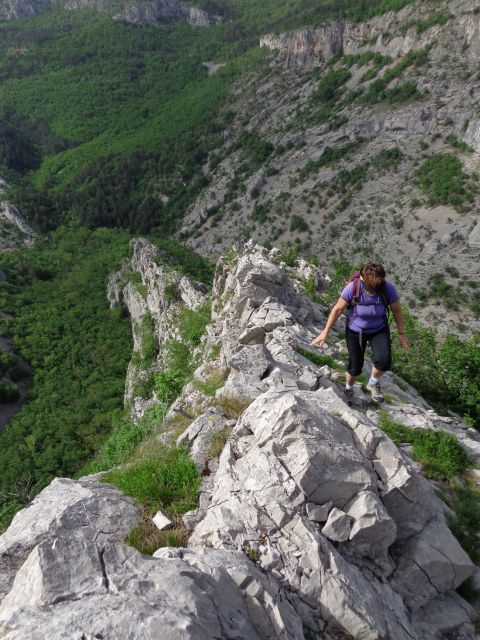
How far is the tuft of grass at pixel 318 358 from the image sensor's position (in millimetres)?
11345

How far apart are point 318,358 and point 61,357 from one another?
5629 centimetres

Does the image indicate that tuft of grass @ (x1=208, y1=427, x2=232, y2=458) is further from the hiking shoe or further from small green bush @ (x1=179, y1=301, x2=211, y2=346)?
small green bush @ (x1=179, y1=301, x2=211, y2=346)

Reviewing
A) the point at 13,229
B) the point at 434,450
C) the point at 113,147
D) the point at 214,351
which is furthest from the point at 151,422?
the point at 113,147

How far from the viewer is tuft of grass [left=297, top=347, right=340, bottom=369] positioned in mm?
11345

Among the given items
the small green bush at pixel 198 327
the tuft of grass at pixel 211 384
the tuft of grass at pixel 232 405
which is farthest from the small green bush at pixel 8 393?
the tuft of grass at pixel 232 405

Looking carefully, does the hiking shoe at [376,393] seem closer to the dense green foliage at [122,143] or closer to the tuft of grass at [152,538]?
the tuft of grass at [152,538]

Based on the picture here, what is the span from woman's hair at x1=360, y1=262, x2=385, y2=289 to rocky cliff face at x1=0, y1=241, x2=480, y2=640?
7.59 feet

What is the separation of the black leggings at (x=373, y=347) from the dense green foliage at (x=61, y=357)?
20171 mm

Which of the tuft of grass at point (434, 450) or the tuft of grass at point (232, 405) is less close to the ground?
the tuft of grass at point (232, 405)

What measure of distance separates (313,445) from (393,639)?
237cm

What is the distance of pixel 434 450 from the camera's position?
7910mm

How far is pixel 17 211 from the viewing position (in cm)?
11381

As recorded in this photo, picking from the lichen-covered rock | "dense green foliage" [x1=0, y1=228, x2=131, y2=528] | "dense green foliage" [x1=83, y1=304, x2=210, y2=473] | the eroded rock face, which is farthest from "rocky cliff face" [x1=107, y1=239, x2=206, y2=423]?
the lichen-covered rock

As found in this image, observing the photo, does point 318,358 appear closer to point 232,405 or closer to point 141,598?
point 232,405
